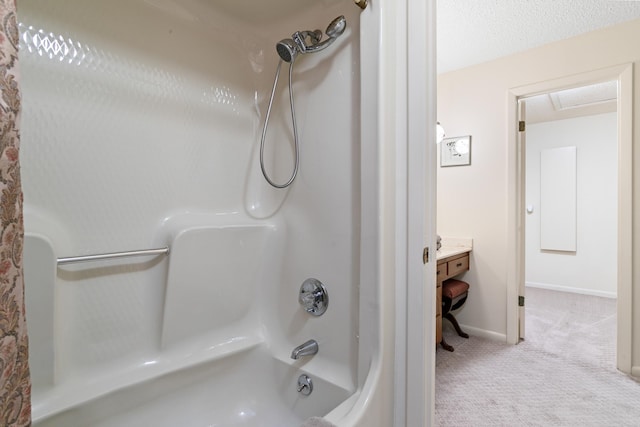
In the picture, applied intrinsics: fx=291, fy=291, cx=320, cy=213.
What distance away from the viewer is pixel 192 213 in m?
1.22

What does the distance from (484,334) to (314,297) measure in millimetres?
2186

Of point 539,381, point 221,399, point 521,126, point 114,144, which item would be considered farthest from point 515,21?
point 221,399

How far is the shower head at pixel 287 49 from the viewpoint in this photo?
115cm

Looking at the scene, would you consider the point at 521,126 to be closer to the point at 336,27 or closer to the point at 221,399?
the point at 336,27

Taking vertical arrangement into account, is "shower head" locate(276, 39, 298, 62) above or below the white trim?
above

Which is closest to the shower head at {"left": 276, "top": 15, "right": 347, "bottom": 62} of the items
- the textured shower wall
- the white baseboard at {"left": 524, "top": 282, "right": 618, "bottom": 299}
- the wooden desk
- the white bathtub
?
the textured shower wall

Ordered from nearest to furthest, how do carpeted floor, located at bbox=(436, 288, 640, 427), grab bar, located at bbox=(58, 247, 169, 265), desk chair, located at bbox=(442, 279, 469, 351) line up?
grab bar, located at bbox=(58, 247, 169, 265)
carpeted floor, located at bbox=(436, 288, 640, 427)
desk chair, located at bbox=(442, 279, 469, 351)

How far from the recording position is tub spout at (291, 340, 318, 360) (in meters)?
1.11

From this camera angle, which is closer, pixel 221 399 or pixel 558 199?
pixel 221 399

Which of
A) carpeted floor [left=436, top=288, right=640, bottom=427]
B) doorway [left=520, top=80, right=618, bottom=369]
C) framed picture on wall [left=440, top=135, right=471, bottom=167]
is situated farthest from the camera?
doorway [left=520, top=80, right=618, bottom=369]

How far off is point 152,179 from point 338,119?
2.47 ft

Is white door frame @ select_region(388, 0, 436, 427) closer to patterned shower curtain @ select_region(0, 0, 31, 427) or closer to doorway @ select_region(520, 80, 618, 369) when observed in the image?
patterned shower curtain @ select_region(0, 0, 31, 427)

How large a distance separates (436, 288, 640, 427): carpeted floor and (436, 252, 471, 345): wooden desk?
333 millimetres

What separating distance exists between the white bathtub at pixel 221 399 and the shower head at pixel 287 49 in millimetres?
1237
